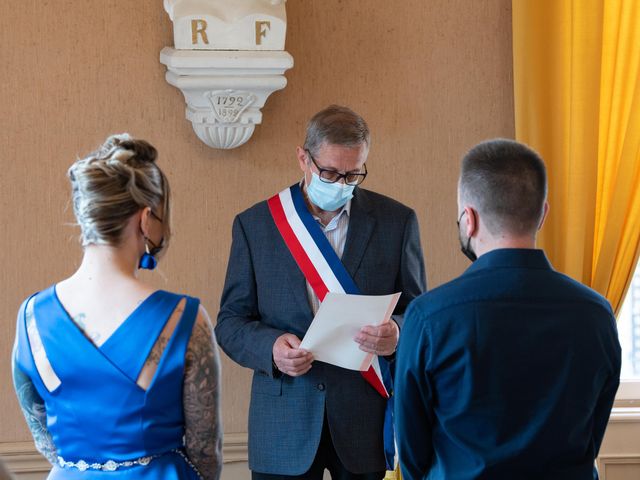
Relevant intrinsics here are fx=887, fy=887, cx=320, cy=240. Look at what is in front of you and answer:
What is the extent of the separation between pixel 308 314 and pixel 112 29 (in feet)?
4.40

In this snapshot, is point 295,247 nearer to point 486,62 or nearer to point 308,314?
point 308,314

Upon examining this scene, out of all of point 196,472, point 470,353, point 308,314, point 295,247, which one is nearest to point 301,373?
point 308,314

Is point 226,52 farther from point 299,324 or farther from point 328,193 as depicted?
point 299,324

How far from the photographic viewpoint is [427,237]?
3.43 m

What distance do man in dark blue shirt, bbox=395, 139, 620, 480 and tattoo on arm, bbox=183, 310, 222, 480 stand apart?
15.3 inches

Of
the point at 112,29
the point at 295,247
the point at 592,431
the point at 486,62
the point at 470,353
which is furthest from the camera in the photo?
the point at 486,62

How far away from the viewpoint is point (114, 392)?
5.61 ft

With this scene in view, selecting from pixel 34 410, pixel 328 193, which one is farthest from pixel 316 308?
pixel 34 410

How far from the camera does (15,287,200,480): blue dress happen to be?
1708 mm

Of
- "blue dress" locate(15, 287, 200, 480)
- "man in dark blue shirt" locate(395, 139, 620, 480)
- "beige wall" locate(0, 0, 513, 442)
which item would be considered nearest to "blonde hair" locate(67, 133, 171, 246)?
"blue dress" locate(15, 287, 200, 480)

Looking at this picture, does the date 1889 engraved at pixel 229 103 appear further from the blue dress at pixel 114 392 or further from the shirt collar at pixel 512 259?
the shirt collar at pixel 512 259

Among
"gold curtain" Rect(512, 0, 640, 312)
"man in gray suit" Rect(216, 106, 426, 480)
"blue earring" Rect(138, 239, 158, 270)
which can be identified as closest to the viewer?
"blue earring" Rect(138, 239, 158, 270)

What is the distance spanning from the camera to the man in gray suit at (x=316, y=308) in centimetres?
254

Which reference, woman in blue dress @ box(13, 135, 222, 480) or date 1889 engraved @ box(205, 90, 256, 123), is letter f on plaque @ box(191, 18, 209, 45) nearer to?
date 1889 engraved @ box(205, 90, 256, 123)
